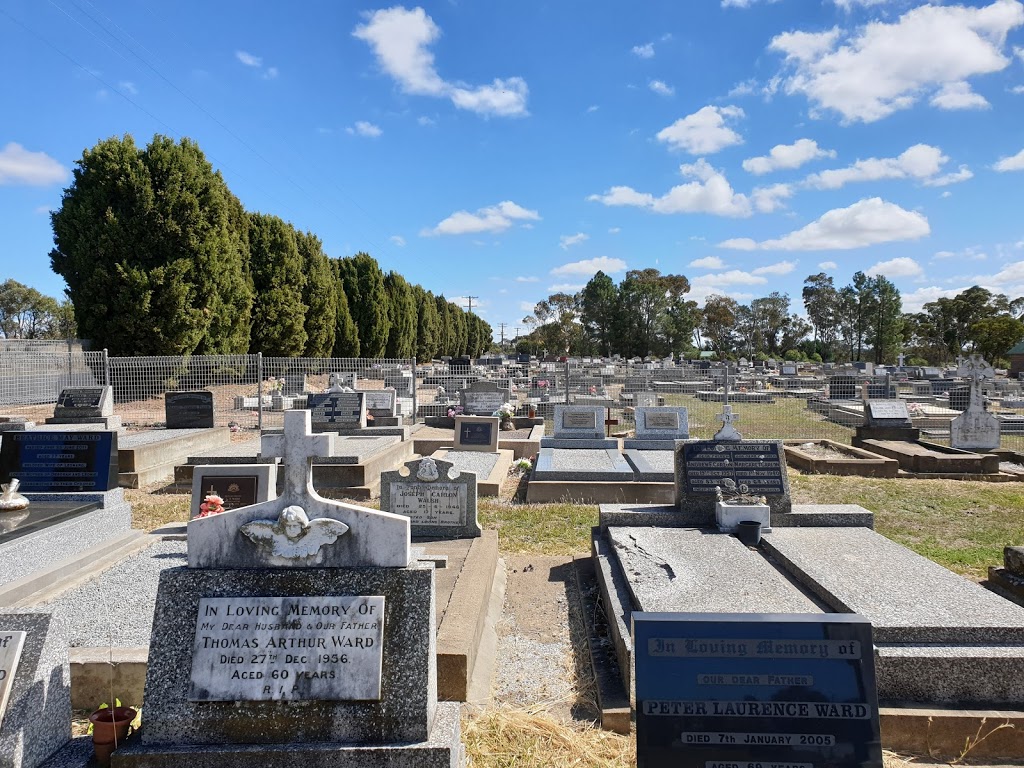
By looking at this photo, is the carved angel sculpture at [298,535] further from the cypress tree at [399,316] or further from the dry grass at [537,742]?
the cypress tree at [399,316]

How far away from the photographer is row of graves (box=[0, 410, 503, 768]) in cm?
273

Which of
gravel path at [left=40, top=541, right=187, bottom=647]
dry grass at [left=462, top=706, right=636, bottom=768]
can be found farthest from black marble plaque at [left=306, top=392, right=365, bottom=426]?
dry grass at [left=462, top=706, right=636, bottom=768]

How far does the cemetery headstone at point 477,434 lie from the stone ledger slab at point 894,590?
708cm

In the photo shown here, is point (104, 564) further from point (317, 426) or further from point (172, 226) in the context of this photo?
point (172, 226)

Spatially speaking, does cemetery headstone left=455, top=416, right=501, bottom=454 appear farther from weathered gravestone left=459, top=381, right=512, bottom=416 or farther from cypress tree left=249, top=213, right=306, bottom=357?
cypress tree left=249, top=213, right=306, bottom=357

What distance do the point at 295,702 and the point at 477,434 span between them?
9.79 metres

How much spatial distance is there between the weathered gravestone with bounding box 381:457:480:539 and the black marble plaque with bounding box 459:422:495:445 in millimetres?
6189

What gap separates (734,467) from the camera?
6391 millimetres

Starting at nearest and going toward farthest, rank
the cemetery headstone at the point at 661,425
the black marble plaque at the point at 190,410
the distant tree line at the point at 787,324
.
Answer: the cemetery headstone at the point at 661,425
the black marble plaque at the point at 190,410
the distant tree line at the point at 787,324

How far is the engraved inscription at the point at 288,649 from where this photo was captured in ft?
9.20

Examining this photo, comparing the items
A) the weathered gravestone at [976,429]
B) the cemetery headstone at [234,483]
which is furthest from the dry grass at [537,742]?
the weathered gravestone at [976,429]

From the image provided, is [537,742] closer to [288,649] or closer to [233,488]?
[288,649]

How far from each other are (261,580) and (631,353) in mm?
66231

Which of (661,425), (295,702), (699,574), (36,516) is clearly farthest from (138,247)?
(295,702)
